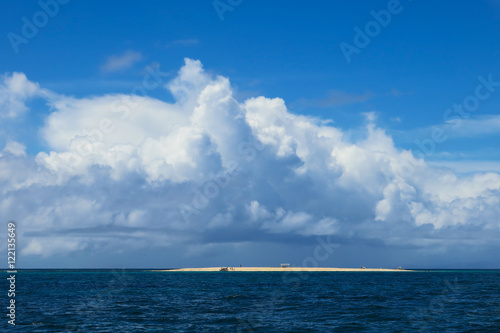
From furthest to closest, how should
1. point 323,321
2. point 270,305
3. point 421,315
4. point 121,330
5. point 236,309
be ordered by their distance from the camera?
point 270,305 → point 236,309 → point 421,315 → point 323,321 → point 121,330

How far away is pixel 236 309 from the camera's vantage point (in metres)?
69.9

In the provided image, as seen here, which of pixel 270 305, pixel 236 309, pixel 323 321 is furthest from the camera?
pixel 270 305

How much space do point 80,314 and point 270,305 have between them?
3082 cm

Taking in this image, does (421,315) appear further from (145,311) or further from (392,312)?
(145,311)

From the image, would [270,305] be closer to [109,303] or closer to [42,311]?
[109,303]

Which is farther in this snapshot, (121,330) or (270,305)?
(270,305)

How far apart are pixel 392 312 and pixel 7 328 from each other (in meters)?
52.9

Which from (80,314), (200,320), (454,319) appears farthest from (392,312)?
(80,314)

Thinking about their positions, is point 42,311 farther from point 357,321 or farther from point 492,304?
point 492,304

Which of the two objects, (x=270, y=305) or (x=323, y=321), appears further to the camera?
(x=270, y=305)

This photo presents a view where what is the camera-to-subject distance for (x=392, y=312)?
220 ft

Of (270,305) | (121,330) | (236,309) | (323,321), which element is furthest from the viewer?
(270,305)

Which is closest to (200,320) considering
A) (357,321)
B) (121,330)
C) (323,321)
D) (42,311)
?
(121,330)

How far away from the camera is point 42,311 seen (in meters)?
67.9
